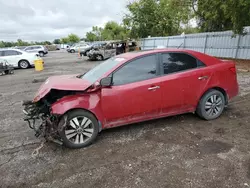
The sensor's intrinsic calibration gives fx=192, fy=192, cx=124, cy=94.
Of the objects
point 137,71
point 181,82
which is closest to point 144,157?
point 137,71

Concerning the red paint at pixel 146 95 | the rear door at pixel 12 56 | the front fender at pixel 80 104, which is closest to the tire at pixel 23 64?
the rear door at pixel 12 56

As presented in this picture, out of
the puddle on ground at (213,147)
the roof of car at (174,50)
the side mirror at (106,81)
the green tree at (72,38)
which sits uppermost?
the green tree at (72,38)

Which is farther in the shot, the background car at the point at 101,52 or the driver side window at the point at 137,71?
the background car at the point at 101,52

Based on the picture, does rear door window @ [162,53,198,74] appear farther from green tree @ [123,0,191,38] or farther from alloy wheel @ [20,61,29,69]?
green tree @ [123,0,191,38]

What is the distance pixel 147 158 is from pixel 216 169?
961mm

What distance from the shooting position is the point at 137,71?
3527 mm

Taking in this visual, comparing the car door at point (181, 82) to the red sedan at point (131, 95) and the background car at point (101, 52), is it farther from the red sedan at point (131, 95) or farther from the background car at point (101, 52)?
the background car at point (101, 52)

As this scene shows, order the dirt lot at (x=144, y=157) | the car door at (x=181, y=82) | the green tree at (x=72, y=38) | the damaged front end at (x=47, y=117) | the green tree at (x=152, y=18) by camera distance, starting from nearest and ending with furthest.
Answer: the dirt lot at (x=144, y=157) < the damaged front end at (x=47, y=117) < the car door at (x=181, y=82) < the green tree at (x=152, y=18) < the green tree at (x=72, y=38)

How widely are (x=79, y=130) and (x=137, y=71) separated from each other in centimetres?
146

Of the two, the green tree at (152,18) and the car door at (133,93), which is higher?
the green tree at (152,18)

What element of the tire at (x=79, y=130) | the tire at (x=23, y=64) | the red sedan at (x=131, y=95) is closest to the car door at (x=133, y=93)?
the red sedan at (x=131, y=95)

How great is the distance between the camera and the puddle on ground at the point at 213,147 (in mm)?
3026

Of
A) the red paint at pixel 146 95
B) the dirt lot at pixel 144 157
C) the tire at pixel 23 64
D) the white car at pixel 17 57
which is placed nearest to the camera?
the dirt lot at pixel 144 157

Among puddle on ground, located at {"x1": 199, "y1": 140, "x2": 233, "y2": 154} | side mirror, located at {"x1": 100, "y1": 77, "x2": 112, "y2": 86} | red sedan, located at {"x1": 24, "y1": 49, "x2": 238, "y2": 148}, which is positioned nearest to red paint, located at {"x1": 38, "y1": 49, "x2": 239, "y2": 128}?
red sedan, located at {"x1": 24, "y1": 49, "x2": 238, "y2": 148}
